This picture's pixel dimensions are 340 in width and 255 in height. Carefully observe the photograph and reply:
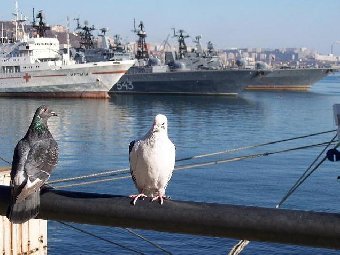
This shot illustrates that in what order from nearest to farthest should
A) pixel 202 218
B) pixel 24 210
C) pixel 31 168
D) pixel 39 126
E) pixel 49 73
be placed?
1. pixel 202 218
2. pixel 24 210
3. pixel 31 168
4. pixel 39 126
5. pixel 49 73

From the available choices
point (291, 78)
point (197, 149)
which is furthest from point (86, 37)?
point (197, 149)

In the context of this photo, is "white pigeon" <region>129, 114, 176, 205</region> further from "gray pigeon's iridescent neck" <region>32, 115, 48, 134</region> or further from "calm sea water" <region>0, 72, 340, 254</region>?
"calm sea water" <region>0, 72, 340, 254</region>

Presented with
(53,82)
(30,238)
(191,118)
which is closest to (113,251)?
(30,238)

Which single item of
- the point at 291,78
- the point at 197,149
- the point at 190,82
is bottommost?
the point at 197,149

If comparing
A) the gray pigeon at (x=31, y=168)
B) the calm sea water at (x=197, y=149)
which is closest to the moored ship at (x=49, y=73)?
the calm sea water at (x=197, y=149)

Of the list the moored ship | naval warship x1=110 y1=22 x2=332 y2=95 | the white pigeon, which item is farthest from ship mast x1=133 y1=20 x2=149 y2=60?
the white pigeon

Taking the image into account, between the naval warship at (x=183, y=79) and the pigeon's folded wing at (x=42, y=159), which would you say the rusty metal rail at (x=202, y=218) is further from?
the naval warship at (x=183, y=79)

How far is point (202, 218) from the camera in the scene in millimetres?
1554

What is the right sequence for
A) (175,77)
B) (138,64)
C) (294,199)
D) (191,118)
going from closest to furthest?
(294,199) → (191,118) → (175,77) → (138,64)

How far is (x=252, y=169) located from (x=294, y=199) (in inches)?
155

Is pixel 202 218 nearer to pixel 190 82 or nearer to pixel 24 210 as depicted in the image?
pixel 24 210

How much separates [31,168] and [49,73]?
51.0m

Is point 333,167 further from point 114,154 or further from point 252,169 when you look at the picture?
point 114,154

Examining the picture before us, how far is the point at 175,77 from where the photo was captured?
56188mm
